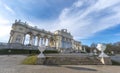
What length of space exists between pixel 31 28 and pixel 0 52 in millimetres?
21125

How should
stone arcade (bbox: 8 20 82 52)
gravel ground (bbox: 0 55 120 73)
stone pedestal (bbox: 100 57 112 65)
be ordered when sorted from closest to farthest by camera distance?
gravel ground (bbox: 0 55 120 73), stone pedestal (bbox: 100 57 112 65), stone arcade (bbox: 8 20 82 52)

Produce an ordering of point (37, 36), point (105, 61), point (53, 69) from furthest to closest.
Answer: point (37, 36) → point (105, 61) → point (53, 69)

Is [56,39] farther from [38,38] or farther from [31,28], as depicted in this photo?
[31,28]

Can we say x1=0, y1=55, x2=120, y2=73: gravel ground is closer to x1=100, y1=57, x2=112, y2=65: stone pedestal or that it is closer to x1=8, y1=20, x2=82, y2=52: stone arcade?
x1=100, y1=57, x2=112, y2=65: stone pedestal

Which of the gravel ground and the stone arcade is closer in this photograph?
the gravel ground

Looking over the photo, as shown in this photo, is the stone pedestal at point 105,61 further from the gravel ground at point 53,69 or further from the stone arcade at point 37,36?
the stone arcade at point 37,36

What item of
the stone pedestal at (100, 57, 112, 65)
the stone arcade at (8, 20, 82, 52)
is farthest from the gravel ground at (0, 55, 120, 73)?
the stone arcade at (8, 20, 82, 52)

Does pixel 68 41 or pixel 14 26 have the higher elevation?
pixel 14 26

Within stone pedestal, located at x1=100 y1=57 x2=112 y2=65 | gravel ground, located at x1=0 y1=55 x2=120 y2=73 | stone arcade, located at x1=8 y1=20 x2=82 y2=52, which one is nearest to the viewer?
gravel ground, located at x1=0 y1=55 x2=120 y2=73

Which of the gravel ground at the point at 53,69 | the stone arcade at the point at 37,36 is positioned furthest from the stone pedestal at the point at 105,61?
the stone arcade at the point at 37,36

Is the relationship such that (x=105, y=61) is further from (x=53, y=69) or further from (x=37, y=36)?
(x=37, y=36)

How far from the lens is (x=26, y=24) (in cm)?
4425

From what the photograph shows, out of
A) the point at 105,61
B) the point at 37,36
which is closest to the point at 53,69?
the point at 105,61

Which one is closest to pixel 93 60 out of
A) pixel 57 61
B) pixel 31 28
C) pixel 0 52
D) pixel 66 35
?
pixel 57 61
